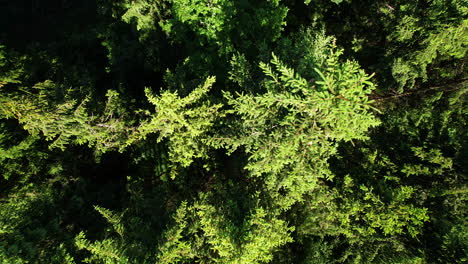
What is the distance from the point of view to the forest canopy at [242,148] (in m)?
8.23

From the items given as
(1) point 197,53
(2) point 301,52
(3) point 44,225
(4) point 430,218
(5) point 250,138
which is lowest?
(3) point 44,225

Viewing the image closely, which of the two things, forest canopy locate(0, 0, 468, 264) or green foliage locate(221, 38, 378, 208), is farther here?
forest canopy locate(0, 0, 468, 264)

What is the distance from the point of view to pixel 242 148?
37.3 feet

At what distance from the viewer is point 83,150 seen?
1288 centimetres

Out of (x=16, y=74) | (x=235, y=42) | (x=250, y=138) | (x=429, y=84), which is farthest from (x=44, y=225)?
(x=429, y=84)

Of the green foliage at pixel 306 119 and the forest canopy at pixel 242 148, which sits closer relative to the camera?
the green foliage at pixel 306 119

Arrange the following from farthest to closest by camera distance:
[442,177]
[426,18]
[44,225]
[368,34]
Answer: [368,34]
[44,225]
[442,177]
[426,18]

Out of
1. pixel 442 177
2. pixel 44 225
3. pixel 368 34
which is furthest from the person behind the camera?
pixel 368 34

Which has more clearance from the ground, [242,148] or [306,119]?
[242,148]

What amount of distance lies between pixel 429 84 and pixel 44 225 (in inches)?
756

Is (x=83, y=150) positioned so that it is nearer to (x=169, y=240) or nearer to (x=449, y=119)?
(x=169, y=240)

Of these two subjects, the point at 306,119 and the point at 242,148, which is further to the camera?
the point at 242,148

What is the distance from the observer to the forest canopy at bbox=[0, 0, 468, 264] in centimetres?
823

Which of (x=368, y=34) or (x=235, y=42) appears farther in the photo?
(x=368, y=34)
